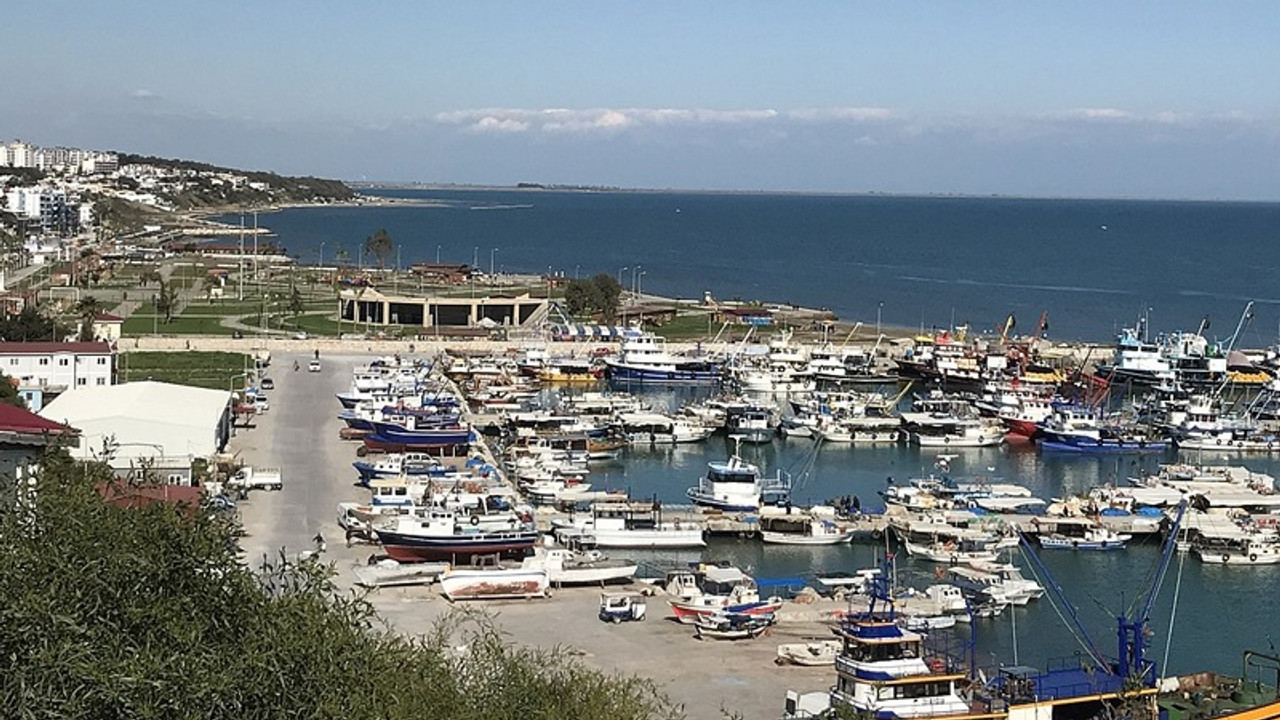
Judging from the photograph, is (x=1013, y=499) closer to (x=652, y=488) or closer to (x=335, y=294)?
(x=652, y=488)

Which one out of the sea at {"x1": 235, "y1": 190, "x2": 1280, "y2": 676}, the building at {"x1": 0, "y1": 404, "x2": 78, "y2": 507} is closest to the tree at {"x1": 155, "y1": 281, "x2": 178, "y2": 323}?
the sea at {"x1": 235, "y1": 190, "x2": 1280, "y2": 676}

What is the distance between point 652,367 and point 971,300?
39.0 meters

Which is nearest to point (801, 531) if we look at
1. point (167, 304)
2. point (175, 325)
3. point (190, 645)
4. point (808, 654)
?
point (808, 654)

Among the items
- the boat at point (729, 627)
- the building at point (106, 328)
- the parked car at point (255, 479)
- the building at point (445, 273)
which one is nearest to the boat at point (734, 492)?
the parked car at point (255, 479)

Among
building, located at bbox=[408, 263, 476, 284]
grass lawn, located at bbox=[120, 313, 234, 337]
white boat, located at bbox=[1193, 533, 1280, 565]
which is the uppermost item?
building, located at bbox=[408, 263, 476, 284]

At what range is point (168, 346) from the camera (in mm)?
51438

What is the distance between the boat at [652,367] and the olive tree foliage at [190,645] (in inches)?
1468

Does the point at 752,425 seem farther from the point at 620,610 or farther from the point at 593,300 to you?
Answer: the point at 593,300

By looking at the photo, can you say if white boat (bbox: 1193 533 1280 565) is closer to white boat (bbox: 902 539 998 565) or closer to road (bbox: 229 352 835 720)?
white boat (bbox: 902 539 998 565)

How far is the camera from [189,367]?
154 feet

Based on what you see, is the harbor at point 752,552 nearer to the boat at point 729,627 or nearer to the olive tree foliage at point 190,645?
the boat at point 729,627

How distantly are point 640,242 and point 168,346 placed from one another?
96.9m

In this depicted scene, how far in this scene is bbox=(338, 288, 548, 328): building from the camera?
63.5 metres

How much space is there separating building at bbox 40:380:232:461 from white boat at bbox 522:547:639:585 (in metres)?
8.24
